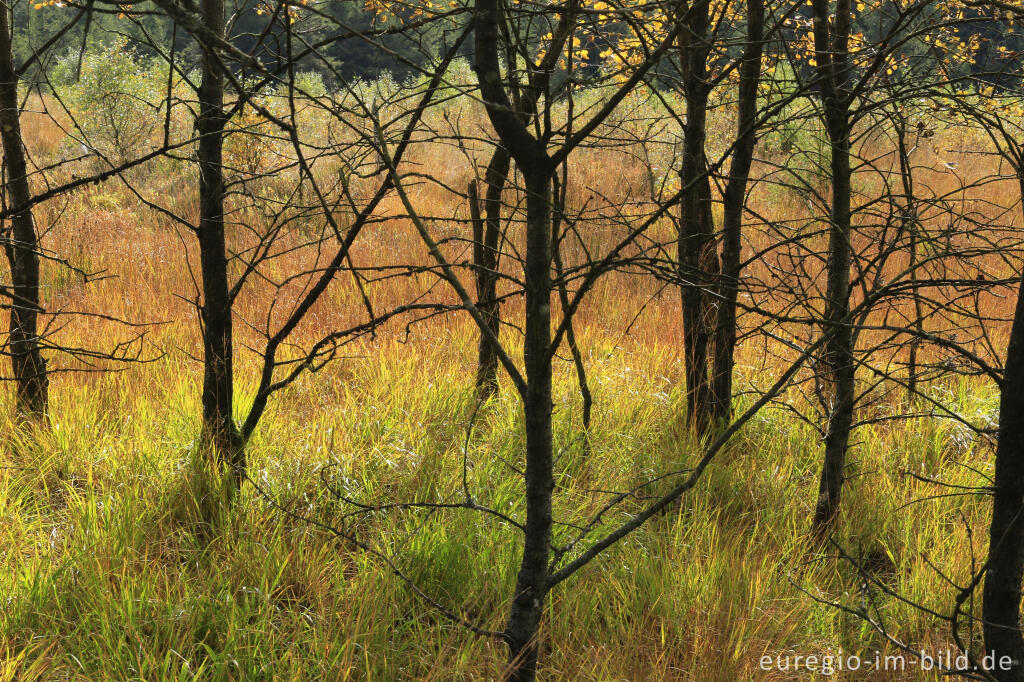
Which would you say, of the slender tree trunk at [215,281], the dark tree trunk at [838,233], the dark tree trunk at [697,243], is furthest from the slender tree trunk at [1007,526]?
the slender tree trunk at [215,281]

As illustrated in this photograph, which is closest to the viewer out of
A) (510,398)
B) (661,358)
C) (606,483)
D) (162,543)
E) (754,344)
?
(162,543)

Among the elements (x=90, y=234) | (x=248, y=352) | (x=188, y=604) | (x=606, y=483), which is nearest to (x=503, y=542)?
(x=606, y=483)

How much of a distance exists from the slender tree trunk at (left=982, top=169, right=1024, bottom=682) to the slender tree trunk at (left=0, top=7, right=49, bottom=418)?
112 inches

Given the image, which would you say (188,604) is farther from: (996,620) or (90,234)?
(90,234)

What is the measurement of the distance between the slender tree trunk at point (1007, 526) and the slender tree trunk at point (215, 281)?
2183 mm

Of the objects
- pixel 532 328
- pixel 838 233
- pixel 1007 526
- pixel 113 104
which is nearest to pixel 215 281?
pixel 532 328

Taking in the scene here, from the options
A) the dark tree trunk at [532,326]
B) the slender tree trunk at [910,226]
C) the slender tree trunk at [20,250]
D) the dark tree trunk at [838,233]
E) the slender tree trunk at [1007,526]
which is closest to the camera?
the dark tree trunk at [532,326]

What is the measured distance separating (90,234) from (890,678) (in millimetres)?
8177

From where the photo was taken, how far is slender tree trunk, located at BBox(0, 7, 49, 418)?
2.75 metres

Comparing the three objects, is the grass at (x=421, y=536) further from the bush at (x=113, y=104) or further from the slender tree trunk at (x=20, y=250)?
the bush at (x=113, y=104)

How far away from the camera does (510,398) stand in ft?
12.0

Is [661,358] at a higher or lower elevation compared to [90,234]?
lower

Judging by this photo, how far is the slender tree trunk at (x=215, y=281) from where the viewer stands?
2.45 m

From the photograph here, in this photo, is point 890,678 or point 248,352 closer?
point 890,678
